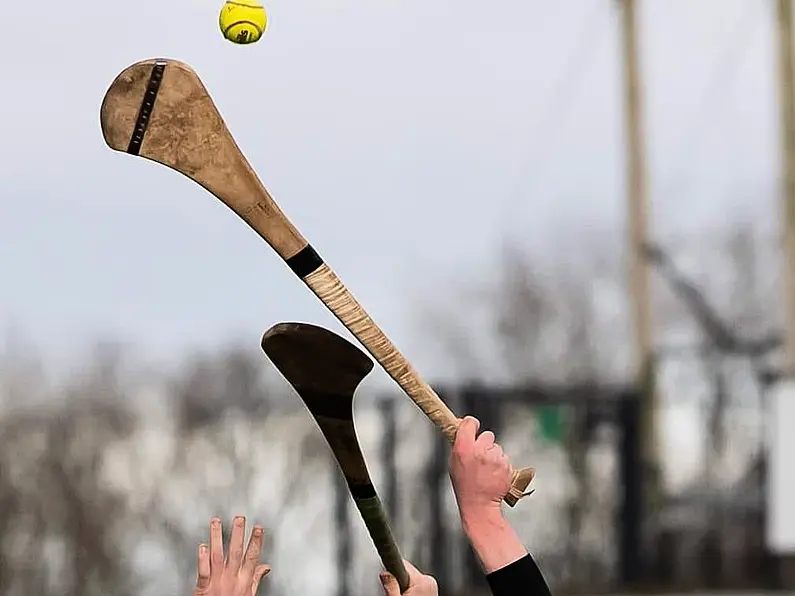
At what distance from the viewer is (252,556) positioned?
182cm

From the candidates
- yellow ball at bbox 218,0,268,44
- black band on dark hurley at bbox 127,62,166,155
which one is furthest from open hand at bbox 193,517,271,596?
yellow ball at bbox 218,0,268,44

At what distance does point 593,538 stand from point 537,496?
18.0 inches

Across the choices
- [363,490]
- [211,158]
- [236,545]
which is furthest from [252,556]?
[211,158]

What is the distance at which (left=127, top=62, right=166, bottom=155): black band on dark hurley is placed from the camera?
71.3 inches

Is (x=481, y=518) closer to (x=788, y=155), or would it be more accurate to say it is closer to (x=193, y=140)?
(x=193, y=140)

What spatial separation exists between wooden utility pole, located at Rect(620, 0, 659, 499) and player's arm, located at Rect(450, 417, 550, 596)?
7.82m

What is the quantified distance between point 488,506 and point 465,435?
0.08 meters

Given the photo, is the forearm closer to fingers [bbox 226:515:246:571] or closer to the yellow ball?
fingers [bbox 226:515:246:571]

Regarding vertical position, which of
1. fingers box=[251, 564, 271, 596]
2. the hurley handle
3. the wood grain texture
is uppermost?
the wood grain texture

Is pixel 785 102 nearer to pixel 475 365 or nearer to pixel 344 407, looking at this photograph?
pixel 475 365

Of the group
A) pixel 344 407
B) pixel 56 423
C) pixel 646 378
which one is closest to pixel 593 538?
pixel 646 378

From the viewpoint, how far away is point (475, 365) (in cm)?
1252

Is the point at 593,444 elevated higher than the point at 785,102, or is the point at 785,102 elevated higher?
the point at 785,102

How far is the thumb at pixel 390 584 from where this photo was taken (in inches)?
74.5
